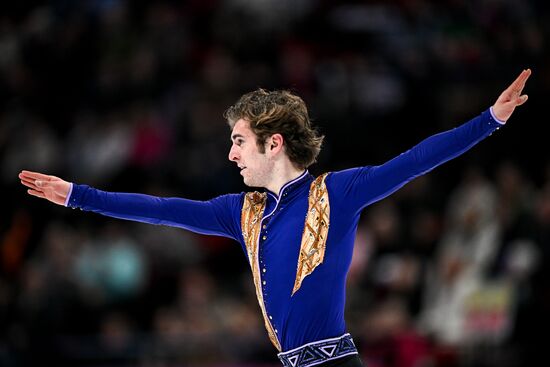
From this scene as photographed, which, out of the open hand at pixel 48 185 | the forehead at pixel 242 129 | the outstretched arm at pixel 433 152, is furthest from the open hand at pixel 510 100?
the open hand at pixel 48 185

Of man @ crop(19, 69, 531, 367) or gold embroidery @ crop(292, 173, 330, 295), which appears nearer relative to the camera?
man @ crop(19, 69, 531, 367)

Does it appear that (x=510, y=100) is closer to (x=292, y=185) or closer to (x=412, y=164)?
(x=412, y=164)

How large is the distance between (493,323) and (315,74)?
4433 millimetres

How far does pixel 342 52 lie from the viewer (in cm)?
1380

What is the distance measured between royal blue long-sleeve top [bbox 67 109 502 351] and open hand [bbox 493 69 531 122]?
51mm

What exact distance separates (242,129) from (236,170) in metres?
6.57

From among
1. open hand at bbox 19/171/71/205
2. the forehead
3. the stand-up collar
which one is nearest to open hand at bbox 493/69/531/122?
the stand-up collar

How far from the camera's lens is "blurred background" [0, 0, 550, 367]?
10383 mm

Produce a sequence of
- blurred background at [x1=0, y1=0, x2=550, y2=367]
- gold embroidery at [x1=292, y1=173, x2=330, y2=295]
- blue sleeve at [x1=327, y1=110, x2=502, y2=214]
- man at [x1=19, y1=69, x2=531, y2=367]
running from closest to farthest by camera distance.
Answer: blue sleeve at [x1=327, y1=110, x2=502, y2=214] → man at [x1=19, y1=69, x2=531, y2=367] → gold embroidery at [x1=292, y1=173, x2=330, y2=295] → blurred background at [x1=0, y1=0, x2=550, y2=367]

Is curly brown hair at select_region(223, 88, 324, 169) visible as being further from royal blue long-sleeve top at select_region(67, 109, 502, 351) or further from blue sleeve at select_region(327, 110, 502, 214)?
blue sleeve at select_region(327, 110, 502, 214)

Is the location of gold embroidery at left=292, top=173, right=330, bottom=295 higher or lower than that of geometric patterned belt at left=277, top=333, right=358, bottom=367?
higher

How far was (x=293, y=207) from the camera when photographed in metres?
5.34

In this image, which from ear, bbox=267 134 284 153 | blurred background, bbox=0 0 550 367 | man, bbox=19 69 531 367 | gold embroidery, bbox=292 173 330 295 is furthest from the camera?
blurred background, bbox=0 0 550 367

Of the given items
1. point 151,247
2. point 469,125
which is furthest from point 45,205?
point 469,125
